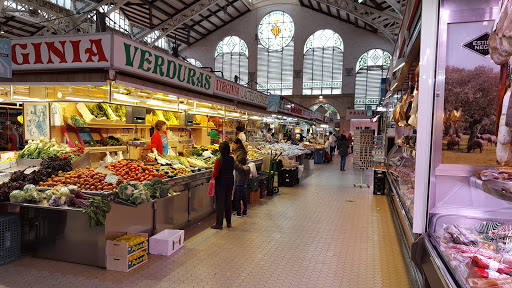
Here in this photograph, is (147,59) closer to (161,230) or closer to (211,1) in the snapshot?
(161,230)

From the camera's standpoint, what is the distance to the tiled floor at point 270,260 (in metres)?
3.84

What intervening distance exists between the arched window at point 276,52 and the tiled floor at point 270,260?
25.5m

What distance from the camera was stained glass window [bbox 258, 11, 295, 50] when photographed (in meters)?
30.8

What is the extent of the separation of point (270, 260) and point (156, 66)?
10.5 ft

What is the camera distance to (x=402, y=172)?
588 centimetres

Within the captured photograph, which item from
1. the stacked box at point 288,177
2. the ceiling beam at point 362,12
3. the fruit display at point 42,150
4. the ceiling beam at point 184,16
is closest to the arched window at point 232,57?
the ceiling beam at point 184,16

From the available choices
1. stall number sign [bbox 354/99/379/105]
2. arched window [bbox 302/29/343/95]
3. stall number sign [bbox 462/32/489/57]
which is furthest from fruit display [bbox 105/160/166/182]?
stall number sign [bbox 354/99/379/105]

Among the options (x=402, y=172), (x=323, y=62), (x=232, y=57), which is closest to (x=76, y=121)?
(x=402, y=172)

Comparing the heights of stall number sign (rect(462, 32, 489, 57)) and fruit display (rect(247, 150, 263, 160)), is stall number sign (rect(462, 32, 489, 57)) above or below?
above

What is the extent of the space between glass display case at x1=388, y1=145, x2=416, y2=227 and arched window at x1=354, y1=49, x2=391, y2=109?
22.3m

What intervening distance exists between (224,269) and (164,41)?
94.5 ft

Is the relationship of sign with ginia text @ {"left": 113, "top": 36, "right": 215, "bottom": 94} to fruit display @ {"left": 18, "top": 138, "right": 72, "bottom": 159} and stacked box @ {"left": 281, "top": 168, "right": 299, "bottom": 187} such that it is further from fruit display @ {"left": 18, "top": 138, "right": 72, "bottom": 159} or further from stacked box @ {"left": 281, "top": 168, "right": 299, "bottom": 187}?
stacked box @ {"left": 281, "top": 168, "right": 299, "bottom": 187}

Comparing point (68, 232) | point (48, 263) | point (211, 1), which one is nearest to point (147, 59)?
point (68, 232)

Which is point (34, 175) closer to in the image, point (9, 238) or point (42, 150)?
point (9, 238)
